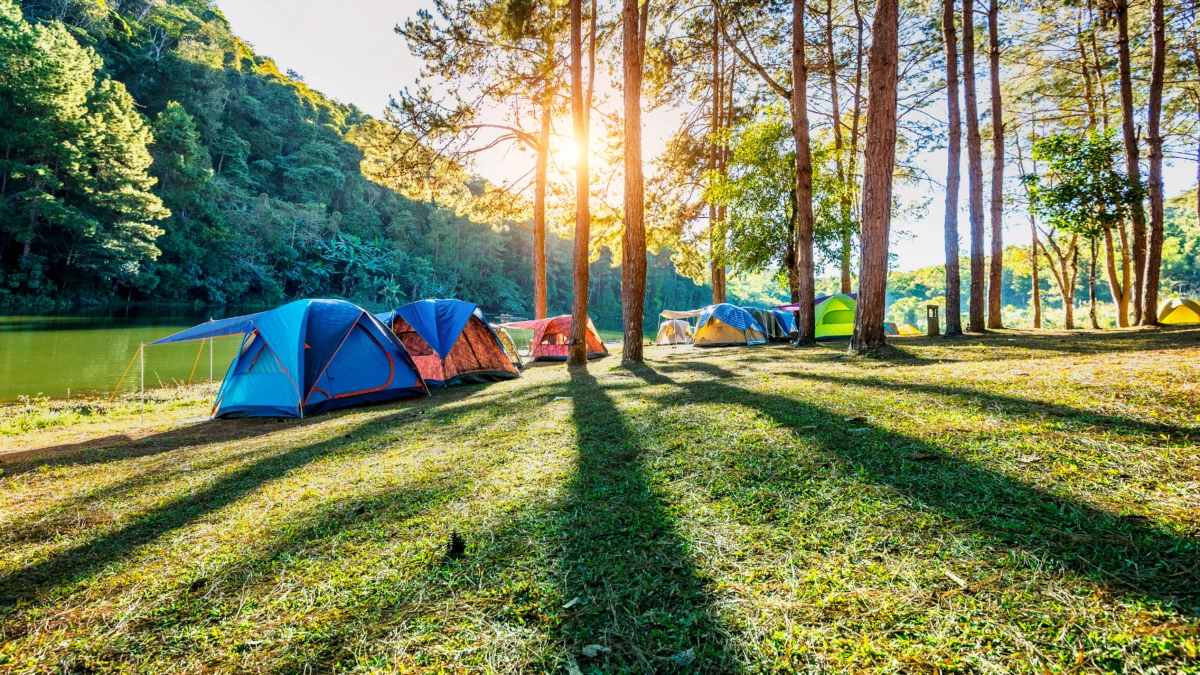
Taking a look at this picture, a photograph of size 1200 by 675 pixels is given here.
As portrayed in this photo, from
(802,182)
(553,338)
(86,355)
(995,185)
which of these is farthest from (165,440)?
(995,185)

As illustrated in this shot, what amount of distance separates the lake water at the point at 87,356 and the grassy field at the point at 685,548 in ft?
32.3

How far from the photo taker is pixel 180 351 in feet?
59.2

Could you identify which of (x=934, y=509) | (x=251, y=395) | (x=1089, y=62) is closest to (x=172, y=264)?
(x=251, y=395)

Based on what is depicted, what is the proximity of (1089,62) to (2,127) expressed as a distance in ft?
150

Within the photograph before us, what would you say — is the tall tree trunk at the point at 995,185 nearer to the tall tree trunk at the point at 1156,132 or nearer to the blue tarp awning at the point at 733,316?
the tall tree trunk at the point at 1156,132

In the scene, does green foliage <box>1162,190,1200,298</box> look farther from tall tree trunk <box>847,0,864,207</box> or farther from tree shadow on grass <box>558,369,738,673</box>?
tree shadow on grass <box>558,369,738,673</box>

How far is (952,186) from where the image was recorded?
34.8 feet

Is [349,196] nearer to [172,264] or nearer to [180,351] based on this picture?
[172,264]

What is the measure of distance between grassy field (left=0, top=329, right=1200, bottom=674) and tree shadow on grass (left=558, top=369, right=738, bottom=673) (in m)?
0.01

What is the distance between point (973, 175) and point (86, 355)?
25.6 metres

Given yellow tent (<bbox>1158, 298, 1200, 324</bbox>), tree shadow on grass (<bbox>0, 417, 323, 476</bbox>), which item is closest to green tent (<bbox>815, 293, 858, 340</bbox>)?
yellow tent (<bbox>1158, 298, 1200, 324</bbox>)

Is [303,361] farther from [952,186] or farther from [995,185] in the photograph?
[995,185]

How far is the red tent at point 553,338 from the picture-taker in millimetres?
14148

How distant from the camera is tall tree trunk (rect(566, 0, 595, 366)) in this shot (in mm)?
10125
